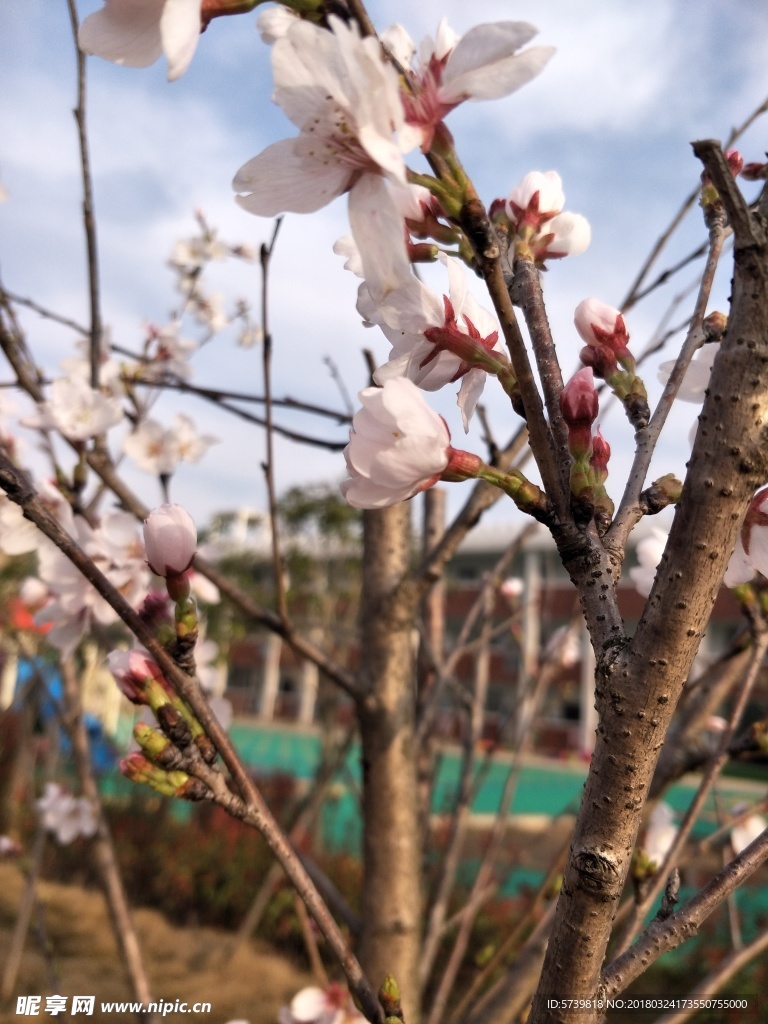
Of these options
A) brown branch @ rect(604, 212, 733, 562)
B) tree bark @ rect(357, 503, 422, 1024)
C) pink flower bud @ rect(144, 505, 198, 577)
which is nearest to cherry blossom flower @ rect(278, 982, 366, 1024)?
tree bark @ rect(357, 503, 422, 1024)

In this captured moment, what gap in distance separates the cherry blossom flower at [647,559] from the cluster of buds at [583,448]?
14.2 inches

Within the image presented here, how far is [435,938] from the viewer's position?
1.31 meters

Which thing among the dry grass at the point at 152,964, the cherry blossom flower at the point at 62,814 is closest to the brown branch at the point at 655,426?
the cherry blossom flower at the point at 62,814

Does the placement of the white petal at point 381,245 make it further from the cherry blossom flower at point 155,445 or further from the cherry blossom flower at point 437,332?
the cherry blossom flower at point 155,445

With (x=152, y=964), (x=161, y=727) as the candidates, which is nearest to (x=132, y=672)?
(x=161, y=727)

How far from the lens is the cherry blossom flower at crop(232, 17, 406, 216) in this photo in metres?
0.37

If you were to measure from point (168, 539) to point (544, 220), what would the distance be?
42 centimetres

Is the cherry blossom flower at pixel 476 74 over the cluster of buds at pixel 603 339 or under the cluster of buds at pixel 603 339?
over

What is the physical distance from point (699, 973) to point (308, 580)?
5.10 m

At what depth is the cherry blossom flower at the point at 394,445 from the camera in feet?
1.55

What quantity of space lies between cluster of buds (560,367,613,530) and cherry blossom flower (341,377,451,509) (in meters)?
0.08

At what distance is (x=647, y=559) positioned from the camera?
2.87 ft

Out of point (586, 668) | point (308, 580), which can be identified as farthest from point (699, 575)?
point (586, 668)

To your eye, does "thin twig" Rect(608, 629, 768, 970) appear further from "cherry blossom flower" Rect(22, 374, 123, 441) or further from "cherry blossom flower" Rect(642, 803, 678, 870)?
"cherry blossom flower" Rect(22, 374, 123, 441)
